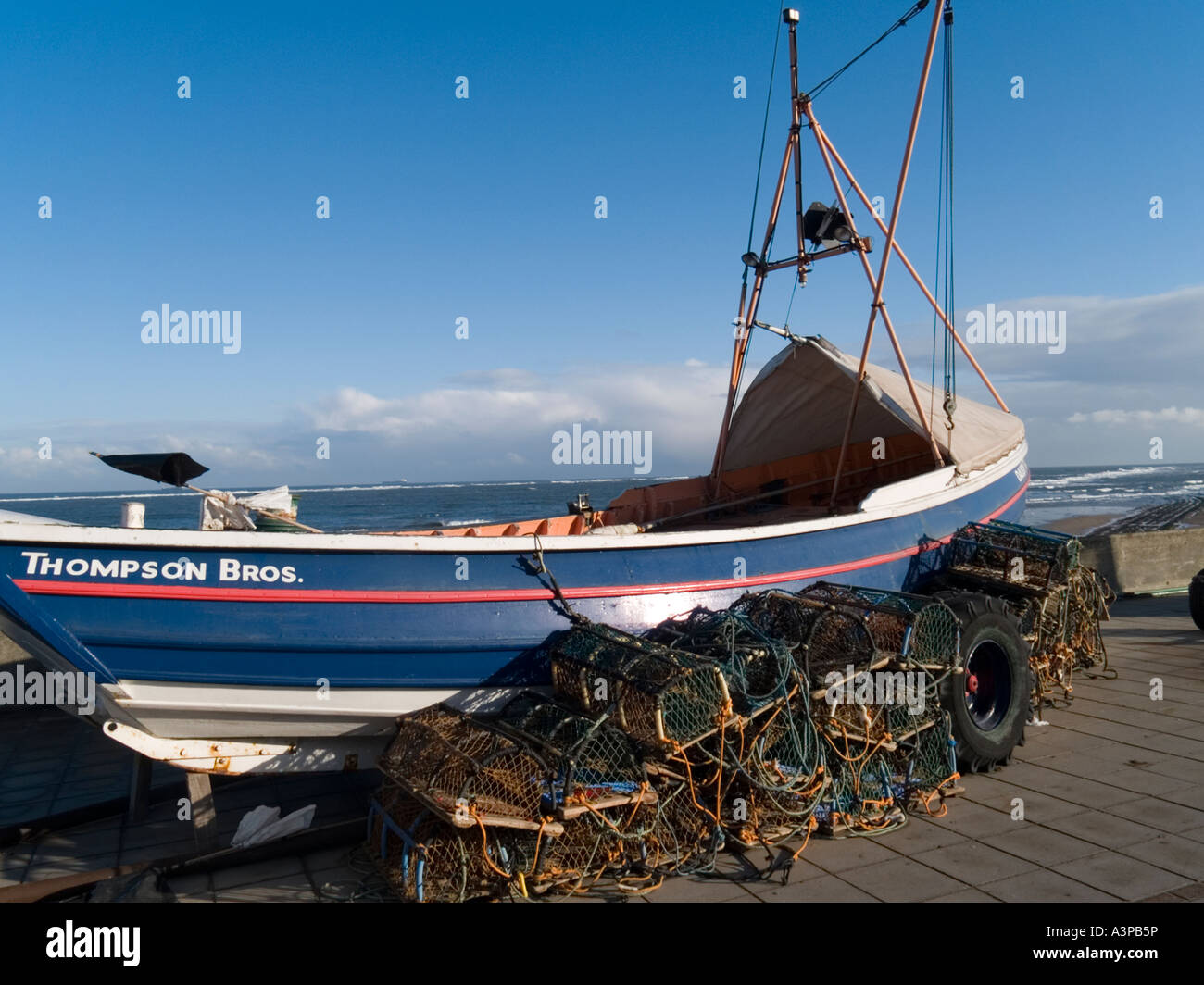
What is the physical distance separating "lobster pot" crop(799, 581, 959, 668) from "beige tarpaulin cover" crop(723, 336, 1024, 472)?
386cm

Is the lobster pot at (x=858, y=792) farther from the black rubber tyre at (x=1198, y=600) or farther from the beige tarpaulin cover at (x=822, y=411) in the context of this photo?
the black rubber tyre at (x=1198, y=600)

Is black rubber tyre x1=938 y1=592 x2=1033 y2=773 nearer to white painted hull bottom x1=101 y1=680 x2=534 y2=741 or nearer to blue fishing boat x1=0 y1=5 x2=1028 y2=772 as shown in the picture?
A: blue fishing boat x1=0 y1=5 x2=1028 y2=772

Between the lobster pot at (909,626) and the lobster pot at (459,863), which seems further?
the lobster pot at (909,626)

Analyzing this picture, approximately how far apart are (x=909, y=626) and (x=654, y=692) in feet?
6.92

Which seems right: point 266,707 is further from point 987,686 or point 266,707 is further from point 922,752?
point 987,686

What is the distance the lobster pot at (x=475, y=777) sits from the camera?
4.64 metres

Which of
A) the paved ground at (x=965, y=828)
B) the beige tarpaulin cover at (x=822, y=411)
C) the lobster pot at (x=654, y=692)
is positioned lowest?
the paved ground at (x=965, y=828)

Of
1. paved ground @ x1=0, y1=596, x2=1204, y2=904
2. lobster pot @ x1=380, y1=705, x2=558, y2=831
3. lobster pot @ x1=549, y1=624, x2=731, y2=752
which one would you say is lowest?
paved ground @ x1=0, y1=596, x2=1204, y2=904

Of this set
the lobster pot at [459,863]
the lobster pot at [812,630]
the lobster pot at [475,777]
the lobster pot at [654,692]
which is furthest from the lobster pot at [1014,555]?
the lobster pot at [459,863]

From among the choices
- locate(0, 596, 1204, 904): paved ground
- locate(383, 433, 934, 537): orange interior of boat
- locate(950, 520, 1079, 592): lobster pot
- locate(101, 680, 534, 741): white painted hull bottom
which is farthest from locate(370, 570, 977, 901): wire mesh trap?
locate(383, 433, 934, 537): orange interior of boat

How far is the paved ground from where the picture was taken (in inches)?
189

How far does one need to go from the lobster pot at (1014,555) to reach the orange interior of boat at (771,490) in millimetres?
1664
